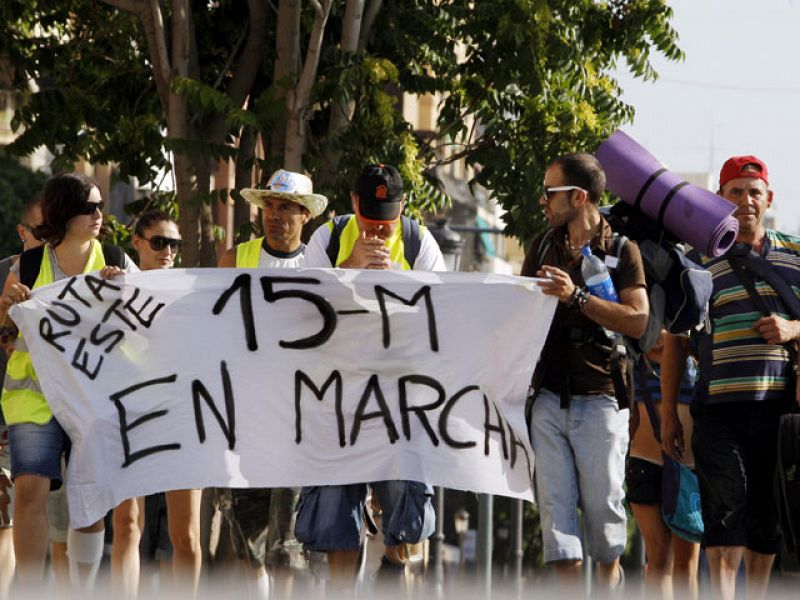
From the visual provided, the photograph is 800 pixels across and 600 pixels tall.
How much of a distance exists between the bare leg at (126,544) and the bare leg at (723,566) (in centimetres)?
267

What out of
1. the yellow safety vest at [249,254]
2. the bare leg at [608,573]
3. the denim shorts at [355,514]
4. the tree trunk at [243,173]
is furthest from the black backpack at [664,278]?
the tree trunk at [243,173]

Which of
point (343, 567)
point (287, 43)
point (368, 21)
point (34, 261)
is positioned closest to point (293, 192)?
point (34, 261)

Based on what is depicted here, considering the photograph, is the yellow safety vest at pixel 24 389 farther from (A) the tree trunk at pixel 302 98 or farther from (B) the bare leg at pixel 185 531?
(A) the tree trunk at pixel 302 98

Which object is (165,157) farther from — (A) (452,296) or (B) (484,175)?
(A) (452,296)

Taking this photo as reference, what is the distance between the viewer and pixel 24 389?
7270mm

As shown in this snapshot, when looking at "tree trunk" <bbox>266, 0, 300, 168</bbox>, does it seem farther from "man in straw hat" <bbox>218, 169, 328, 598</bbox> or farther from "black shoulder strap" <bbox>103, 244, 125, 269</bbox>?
"black shoulder strap" <bbox>103, 244, 125, 269</bbox>

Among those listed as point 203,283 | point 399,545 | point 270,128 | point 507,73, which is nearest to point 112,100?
point 270,128

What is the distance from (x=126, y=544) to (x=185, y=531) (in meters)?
0.28

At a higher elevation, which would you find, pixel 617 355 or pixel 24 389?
pixel 617 355

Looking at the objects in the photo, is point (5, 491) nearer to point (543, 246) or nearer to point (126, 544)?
point (126, 544)

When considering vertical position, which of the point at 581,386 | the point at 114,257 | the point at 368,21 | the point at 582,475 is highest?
the point at 368,21

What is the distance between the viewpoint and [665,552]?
8188 mm

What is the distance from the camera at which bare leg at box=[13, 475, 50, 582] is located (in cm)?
709

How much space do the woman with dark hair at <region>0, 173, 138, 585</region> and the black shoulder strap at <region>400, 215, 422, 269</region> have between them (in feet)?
4.24
